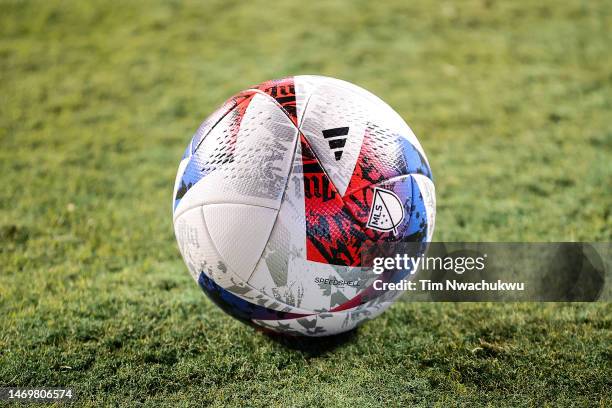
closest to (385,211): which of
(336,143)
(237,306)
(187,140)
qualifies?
(336,143)

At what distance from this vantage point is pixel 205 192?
3.20 meters

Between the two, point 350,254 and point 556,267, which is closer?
point 350,254

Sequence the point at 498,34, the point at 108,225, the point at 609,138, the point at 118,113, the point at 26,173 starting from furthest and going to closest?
the point at 498,34, the point at 118,113, the point at 609,138, the point at 26,173, the point at 108,225

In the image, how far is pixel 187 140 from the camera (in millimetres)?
5574

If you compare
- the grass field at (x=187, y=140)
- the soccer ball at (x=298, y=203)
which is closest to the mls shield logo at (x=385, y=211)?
the soccer ball at (x=298, y=203)

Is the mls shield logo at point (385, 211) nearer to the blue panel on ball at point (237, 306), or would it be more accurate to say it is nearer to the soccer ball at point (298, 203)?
the soccer ball at point (298, 203)

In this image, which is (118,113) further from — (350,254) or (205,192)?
(350,254)

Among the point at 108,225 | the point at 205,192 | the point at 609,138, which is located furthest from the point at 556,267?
the point at 108,225

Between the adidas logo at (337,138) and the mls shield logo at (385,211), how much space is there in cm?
25

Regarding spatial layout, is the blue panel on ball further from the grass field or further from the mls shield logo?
the mls shield logo

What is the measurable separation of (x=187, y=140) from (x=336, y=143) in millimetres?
2718

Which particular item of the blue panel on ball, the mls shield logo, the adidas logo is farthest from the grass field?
the adidas logo

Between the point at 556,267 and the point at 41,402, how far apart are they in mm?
3182

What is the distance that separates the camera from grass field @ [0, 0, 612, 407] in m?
3.44
